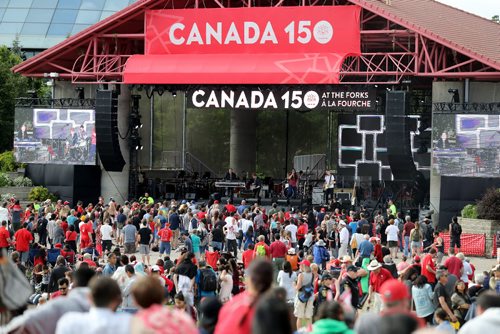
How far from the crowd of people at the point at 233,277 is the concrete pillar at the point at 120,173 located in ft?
Answer: 9.83

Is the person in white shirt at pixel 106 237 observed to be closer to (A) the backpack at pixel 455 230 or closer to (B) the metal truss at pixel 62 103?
(A) the backpack at pixel 455 230

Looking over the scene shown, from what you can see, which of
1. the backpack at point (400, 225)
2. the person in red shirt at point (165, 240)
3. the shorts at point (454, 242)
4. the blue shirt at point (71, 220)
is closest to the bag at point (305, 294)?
the person in red shirt at point (165, 240)

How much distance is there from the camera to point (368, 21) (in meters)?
34.6

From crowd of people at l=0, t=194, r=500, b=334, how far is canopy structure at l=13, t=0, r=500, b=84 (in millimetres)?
4048

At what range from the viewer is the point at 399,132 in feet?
107

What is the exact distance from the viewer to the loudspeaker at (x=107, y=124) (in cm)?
3528

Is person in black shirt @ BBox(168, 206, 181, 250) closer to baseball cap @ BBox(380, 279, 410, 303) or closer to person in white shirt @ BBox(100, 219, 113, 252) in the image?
person in white shirt @ BBox(100, 219, 113, 252)

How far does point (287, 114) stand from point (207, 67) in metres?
13.3

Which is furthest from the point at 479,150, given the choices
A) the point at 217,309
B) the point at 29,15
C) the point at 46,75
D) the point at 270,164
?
the point at 29,15

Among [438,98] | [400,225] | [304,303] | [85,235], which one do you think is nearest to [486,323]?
[304,303]

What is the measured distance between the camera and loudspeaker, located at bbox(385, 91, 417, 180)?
1283 inches

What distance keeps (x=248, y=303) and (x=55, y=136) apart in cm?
2906

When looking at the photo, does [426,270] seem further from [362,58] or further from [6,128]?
[6,128]

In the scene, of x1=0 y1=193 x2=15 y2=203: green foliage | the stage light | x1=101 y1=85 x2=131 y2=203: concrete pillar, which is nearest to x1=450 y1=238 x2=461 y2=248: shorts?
the stage light
